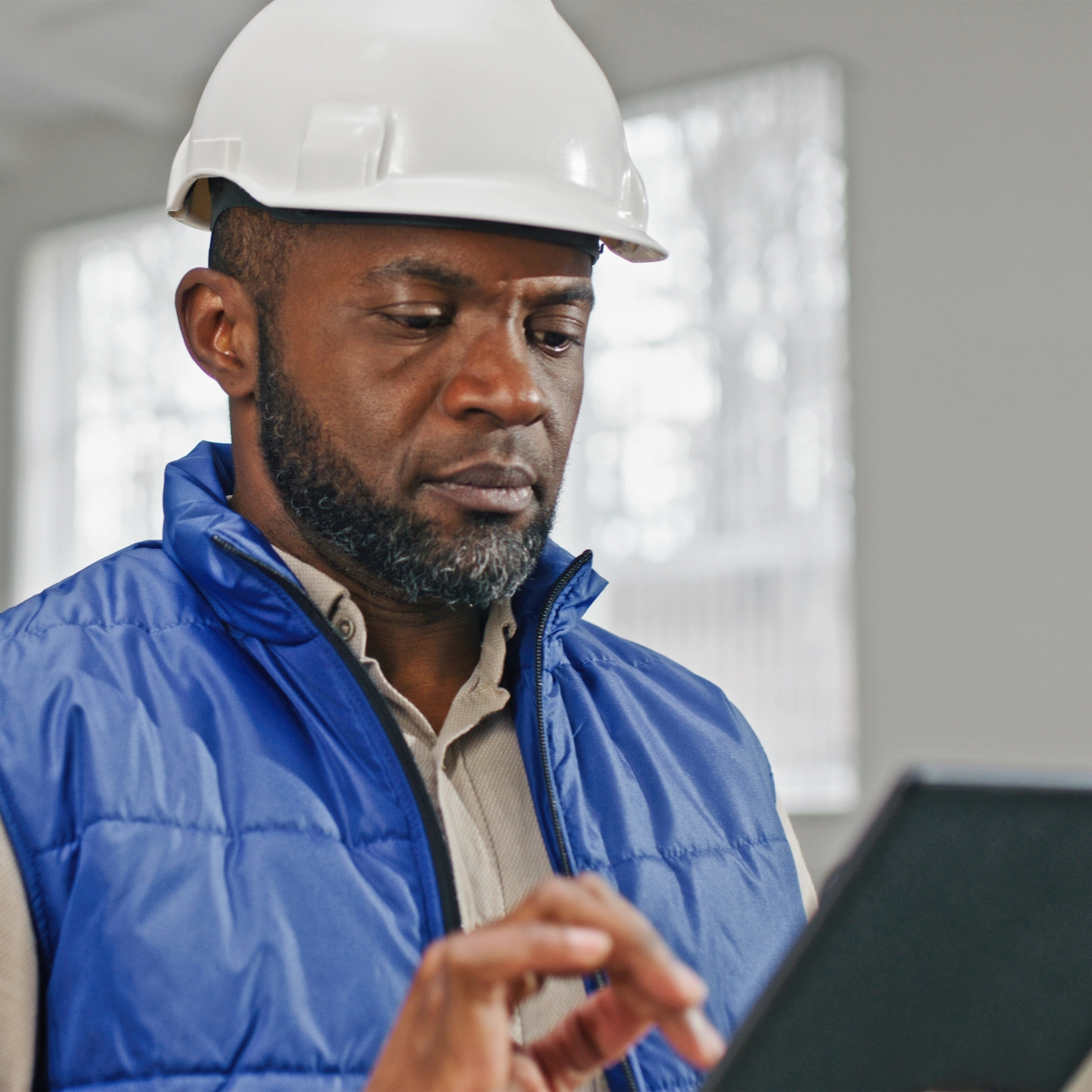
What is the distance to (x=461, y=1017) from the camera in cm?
71

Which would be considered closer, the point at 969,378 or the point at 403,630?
the point at 403,630

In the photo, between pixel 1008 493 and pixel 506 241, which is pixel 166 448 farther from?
pixel 506 241

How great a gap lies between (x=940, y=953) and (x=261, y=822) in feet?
1.78

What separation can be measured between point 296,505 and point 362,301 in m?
0.19

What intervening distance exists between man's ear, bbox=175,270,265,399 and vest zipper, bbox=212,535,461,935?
222mm

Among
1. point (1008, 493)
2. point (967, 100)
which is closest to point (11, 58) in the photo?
point (967, 100)

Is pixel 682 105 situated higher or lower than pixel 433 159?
higher

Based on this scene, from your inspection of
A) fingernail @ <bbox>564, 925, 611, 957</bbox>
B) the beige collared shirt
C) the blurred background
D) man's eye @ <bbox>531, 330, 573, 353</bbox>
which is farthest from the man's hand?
the blurred background

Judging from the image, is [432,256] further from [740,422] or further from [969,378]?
[740,422]

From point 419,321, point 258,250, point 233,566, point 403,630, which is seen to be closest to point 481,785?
Answer: point 403,630

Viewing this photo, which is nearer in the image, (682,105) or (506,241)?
(506,241)

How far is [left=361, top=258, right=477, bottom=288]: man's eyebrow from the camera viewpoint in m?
1.24

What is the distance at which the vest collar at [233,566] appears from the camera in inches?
46.6

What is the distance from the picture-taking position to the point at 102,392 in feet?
18.5
